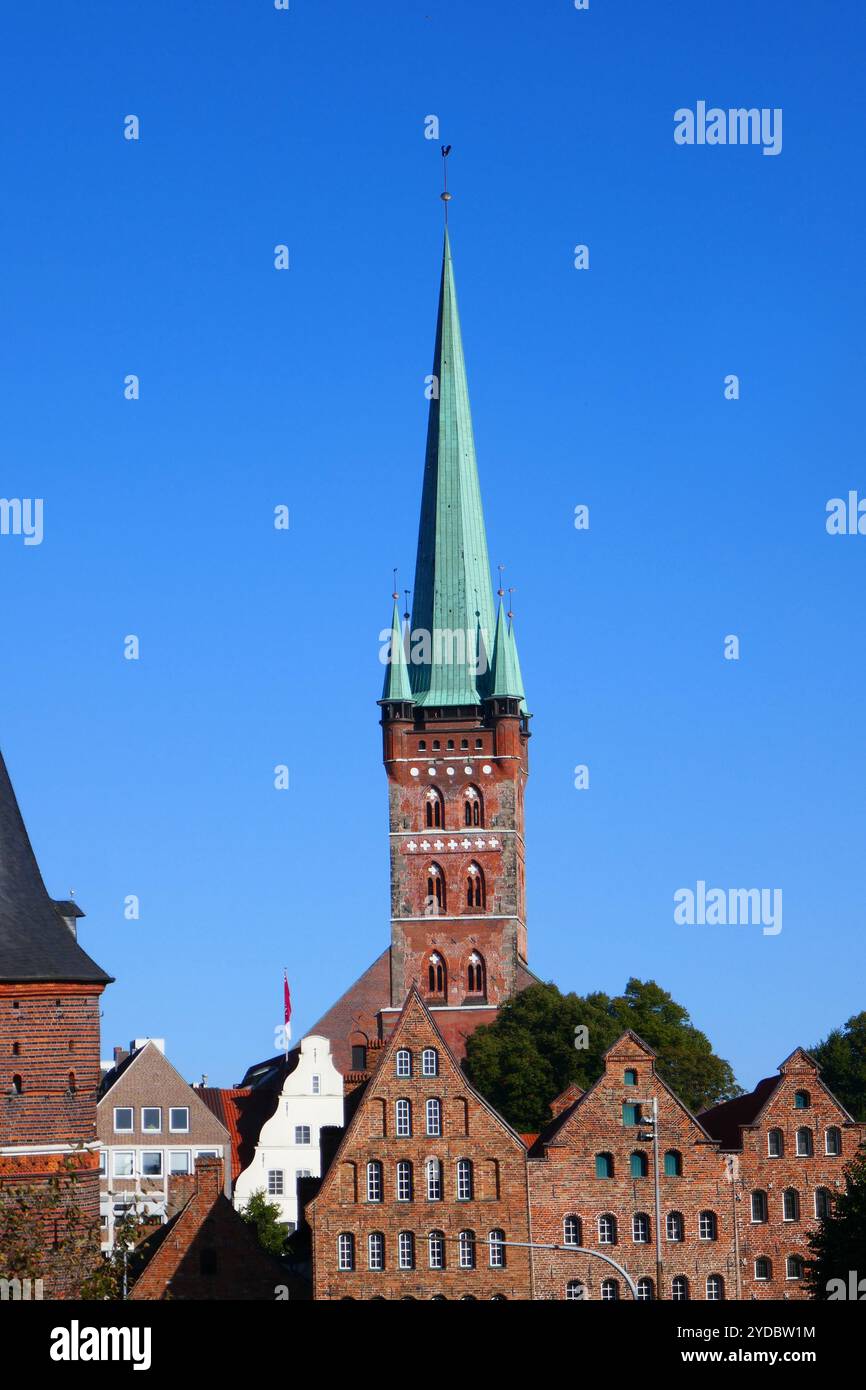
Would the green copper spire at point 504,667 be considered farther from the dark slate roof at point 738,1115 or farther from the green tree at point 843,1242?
the green tree at point 843,1242

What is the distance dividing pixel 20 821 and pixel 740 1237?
2601cm

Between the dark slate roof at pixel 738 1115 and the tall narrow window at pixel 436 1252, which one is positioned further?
the dark slate roof at pixel 738 1115

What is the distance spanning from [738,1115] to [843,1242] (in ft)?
60.4

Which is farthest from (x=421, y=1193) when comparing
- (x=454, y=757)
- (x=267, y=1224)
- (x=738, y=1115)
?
(x=454, y=757)

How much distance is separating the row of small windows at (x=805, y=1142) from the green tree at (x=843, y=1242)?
243 inches

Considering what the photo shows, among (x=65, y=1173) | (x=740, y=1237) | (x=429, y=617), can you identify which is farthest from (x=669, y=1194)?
(x=429, y=617)

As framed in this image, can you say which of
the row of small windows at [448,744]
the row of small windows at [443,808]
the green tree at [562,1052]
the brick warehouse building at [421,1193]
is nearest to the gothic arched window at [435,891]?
the row of small windows at [443,808]

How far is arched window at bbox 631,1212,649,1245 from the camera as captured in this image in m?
65.4

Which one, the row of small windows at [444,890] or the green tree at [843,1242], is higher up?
the row of small windows at [444,890]

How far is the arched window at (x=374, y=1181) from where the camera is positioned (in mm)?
65812

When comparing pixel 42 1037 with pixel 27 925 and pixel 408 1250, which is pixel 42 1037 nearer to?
pixel 27 925

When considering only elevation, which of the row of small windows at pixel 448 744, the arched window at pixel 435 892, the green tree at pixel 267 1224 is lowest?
the green tree at pixel 267 1224
